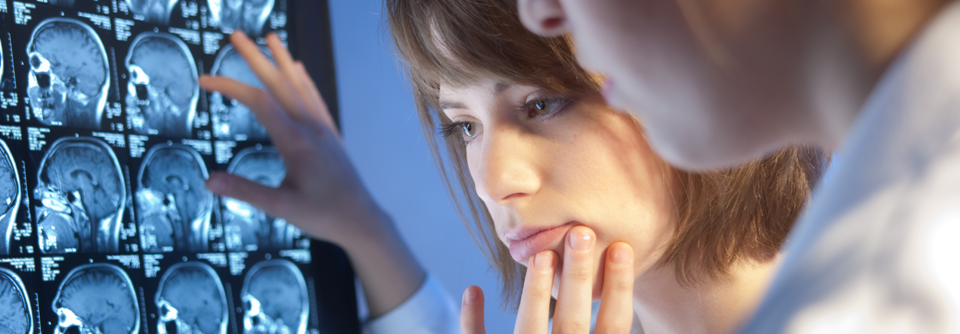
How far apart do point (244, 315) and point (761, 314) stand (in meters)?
0.72

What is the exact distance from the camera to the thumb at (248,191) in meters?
0.79

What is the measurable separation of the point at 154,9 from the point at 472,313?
0.54 m

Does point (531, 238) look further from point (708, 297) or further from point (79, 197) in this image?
point (79, 197)

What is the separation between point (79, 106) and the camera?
26.5 inches

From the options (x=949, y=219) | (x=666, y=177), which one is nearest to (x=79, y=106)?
(x=666, y=177)

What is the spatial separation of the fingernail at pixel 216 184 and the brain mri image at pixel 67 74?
0.46 feet

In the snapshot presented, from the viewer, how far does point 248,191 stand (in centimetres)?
82

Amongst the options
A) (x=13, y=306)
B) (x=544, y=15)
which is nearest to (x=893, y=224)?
(x=544, y=15)

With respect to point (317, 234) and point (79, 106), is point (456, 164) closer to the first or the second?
point (317, 234)

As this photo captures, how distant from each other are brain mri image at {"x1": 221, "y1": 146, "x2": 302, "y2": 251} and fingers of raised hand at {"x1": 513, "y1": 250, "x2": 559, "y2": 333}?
346mm

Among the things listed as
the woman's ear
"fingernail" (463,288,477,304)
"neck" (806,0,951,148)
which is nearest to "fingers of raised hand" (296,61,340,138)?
"fingernail" (463,288,477,304)

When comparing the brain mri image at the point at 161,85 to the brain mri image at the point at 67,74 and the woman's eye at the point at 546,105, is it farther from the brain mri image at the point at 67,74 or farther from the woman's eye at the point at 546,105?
the woman's eye at the point at 546,105

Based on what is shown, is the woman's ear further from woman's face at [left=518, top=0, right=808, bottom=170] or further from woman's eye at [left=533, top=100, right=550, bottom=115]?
woman's eye at [left=533, top=100, right=550, bottom=115]

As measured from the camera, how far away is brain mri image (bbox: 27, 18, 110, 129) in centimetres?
65
